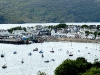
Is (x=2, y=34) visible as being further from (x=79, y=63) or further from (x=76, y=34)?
(x=79, y=63)

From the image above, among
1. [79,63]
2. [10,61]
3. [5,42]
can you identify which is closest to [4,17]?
[5,42]

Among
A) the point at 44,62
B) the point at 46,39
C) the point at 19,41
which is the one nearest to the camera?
the point at 44,62

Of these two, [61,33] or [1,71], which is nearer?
[1,71]

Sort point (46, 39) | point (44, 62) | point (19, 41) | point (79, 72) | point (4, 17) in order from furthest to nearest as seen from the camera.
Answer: point (4, 17) < point (46, 39) < point (19, 41) < point (44, 62) < point (79, 72)

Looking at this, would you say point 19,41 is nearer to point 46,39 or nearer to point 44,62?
point 46,39

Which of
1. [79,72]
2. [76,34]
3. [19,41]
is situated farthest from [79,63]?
[76,34]

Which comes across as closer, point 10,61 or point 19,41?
point 10,61

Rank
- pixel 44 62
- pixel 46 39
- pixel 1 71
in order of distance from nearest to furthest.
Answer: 1. pixel 1 71
2. pixel 44 62
3. pixel 46 39

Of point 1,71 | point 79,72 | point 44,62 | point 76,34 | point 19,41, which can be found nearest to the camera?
point 79,72

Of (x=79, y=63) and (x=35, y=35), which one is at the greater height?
(x=79, y=63)
